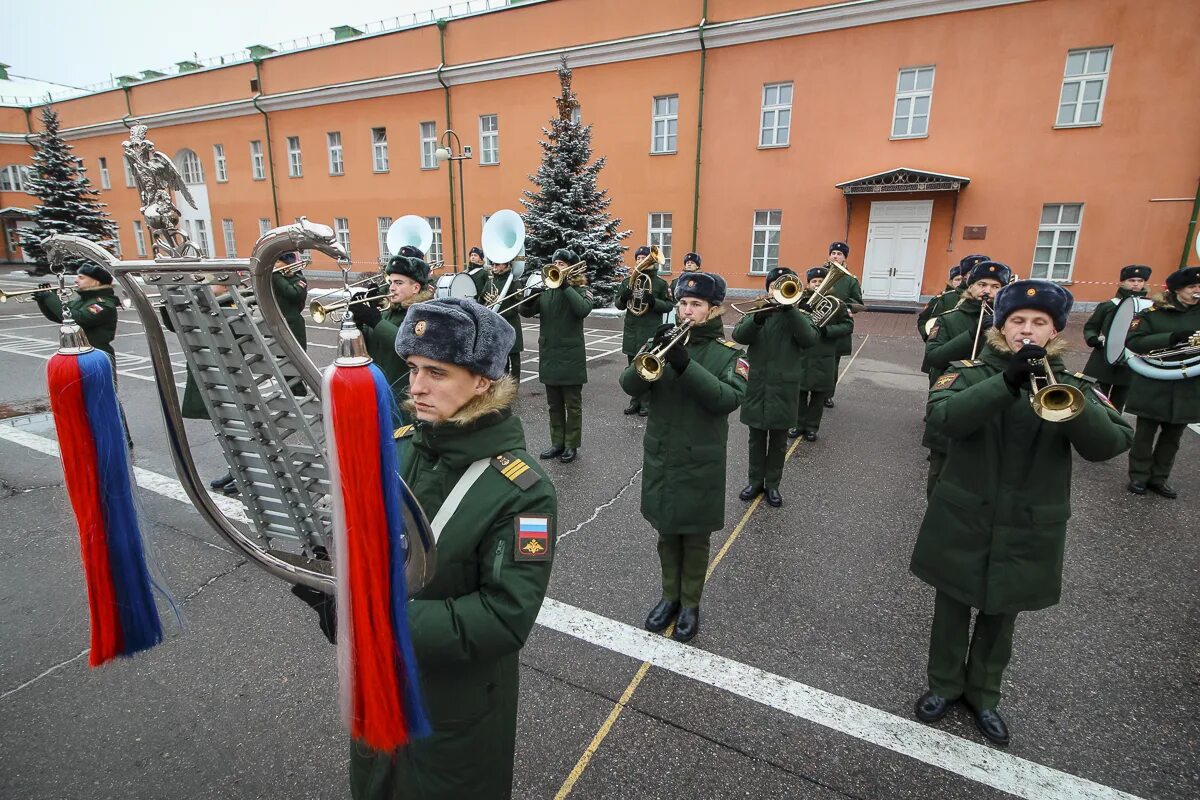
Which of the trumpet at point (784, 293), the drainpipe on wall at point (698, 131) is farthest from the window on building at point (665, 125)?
the trumpet at point (784, 293)

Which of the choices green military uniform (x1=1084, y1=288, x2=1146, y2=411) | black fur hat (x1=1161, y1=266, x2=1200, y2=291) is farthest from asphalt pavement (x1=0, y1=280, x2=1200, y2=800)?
black fur hat (x1=1161, y1=266, x2=1200, y2=291)

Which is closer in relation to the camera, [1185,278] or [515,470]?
[515,470]

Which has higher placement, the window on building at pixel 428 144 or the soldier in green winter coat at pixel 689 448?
the window on building at pixel 428 144

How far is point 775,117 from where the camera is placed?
18.5 m

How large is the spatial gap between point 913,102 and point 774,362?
1551cm

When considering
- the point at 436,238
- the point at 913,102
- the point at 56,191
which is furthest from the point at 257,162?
the point at 913,102

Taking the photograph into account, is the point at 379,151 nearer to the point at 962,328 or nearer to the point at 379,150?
the point at 379,150

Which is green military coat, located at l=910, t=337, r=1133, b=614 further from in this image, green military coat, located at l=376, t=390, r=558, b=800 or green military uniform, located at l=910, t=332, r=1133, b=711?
green military coat, located at l=376, t=390, r=558, b=800

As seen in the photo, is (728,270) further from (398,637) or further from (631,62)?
(398,637)

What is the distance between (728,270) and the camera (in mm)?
20047

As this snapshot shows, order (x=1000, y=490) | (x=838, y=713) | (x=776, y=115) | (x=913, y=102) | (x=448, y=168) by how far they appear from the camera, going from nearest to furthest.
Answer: (x=1000, y=490) < (x=838, y=713) < (x=913, y=102) < (x=776, y=115) < (x=448, y=168)

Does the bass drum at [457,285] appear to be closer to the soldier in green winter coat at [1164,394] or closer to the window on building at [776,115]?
the soldier in green winter coat at [1164,394]

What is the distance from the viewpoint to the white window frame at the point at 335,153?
26281 millimetres

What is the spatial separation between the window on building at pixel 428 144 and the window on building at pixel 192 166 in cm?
1406
